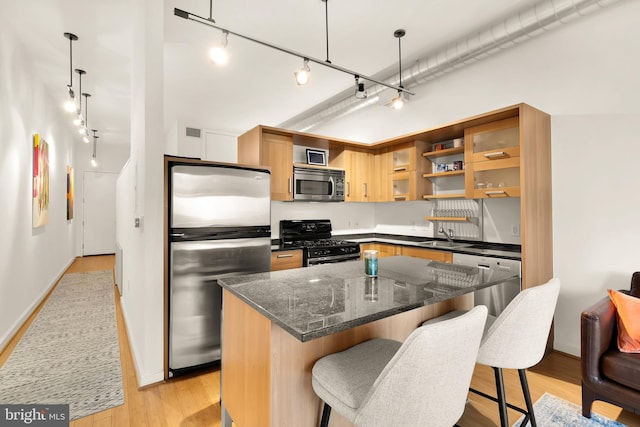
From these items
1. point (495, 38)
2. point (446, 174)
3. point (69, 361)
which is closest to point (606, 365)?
point (446, 174)

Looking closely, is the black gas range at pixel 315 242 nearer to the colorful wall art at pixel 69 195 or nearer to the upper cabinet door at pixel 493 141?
the upper cabinet door at pixel 493 141

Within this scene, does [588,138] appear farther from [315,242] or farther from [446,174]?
[315,242]

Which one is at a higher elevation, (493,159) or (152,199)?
(493,159)

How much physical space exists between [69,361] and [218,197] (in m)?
2.02

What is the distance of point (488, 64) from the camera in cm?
360

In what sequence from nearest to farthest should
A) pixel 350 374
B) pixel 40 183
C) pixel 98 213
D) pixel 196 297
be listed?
pixel 350 374 < pixel 196 297 < pixel 40 183 < pixel 98 213

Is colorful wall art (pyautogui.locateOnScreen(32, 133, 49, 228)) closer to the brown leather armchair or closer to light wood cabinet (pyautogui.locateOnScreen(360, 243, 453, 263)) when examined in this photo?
light wood cabinet (pyautogui.locateOnScreen(360, 243, 453, 263))

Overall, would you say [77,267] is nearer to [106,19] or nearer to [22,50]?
[22,50]

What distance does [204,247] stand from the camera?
2.71 m

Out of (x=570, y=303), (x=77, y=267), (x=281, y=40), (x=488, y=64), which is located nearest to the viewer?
(x=570, y=303)

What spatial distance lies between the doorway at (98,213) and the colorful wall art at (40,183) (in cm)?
456

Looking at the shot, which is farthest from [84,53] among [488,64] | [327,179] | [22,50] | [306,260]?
[488,64]

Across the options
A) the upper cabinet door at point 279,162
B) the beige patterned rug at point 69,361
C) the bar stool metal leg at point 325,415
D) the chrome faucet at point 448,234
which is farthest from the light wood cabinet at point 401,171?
the beige patterned rug at point 69,361

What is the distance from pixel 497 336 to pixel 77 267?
8.61 metres
